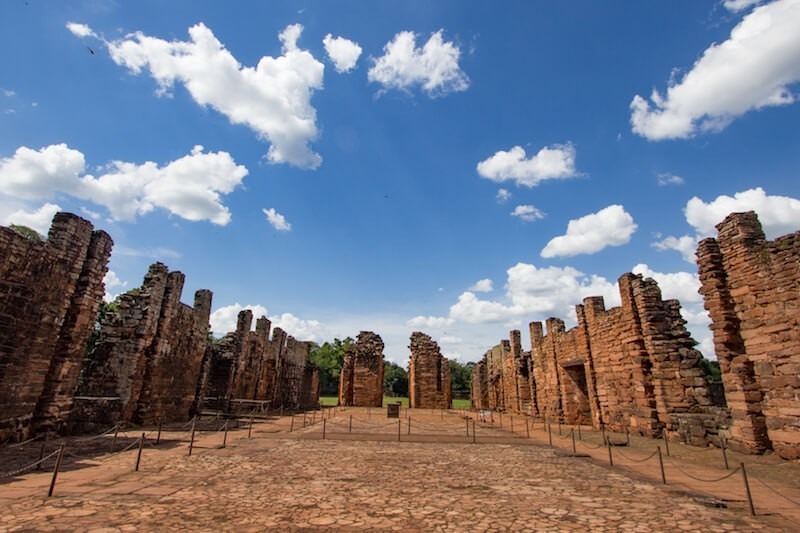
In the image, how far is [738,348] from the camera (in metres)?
11.1

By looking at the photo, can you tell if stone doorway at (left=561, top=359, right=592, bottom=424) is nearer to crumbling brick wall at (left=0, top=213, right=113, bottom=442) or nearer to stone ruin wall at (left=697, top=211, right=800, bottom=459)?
stone ruin wall at (left=697, top=211, right=800, bottom=459)

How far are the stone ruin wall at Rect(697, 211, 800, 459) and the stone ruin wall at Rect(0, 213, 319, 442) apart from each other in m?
18.4

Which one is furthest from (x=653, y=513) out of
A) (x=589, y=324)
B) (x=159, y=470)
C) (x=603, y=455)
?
(x=589, y=324)

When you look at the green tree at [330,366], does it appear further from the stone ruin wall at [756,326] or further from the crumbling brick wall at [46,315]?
the stone ruin wall at [756,326]

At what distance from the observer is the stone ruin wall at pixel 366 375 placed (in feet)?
98.0

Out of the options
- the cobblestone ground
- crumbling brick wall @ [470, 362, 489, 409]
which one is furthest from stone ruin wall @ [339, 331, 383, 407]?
the cobblestone ground

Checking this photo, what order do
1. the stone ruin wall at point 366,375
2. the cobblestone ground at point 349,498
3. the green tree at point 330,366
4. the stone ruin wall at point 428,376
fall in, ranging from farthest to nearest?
the green tree at point 330,366
the stone ruin wall at point 366,375
the stone ruin wall at point 428,376
the cobblestone ground at point 349,498

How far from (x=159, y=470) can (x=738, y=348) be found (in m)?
14.4

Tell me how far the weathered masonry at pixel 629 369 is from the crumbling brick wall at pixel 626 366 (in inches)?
1.2

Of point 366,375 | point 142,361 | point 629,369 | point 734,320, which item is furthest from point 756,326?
point 366,375

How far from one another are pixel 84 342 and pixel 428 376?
2188cm

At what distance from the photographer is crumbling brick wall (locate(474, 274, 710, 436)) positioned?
1384 centimetres

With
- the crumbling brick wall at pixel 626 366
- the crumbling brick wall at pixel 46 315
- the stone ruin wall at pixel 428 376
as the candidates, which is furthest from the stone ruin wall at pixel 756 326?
the stone ruin wall at pixel 428 376

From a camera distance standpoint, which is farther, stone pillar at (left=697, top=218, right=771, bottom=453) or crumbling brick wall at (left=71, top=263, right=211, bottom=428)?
crumbling brick wall at (left=71, top=263, right=211, bottom=428)
